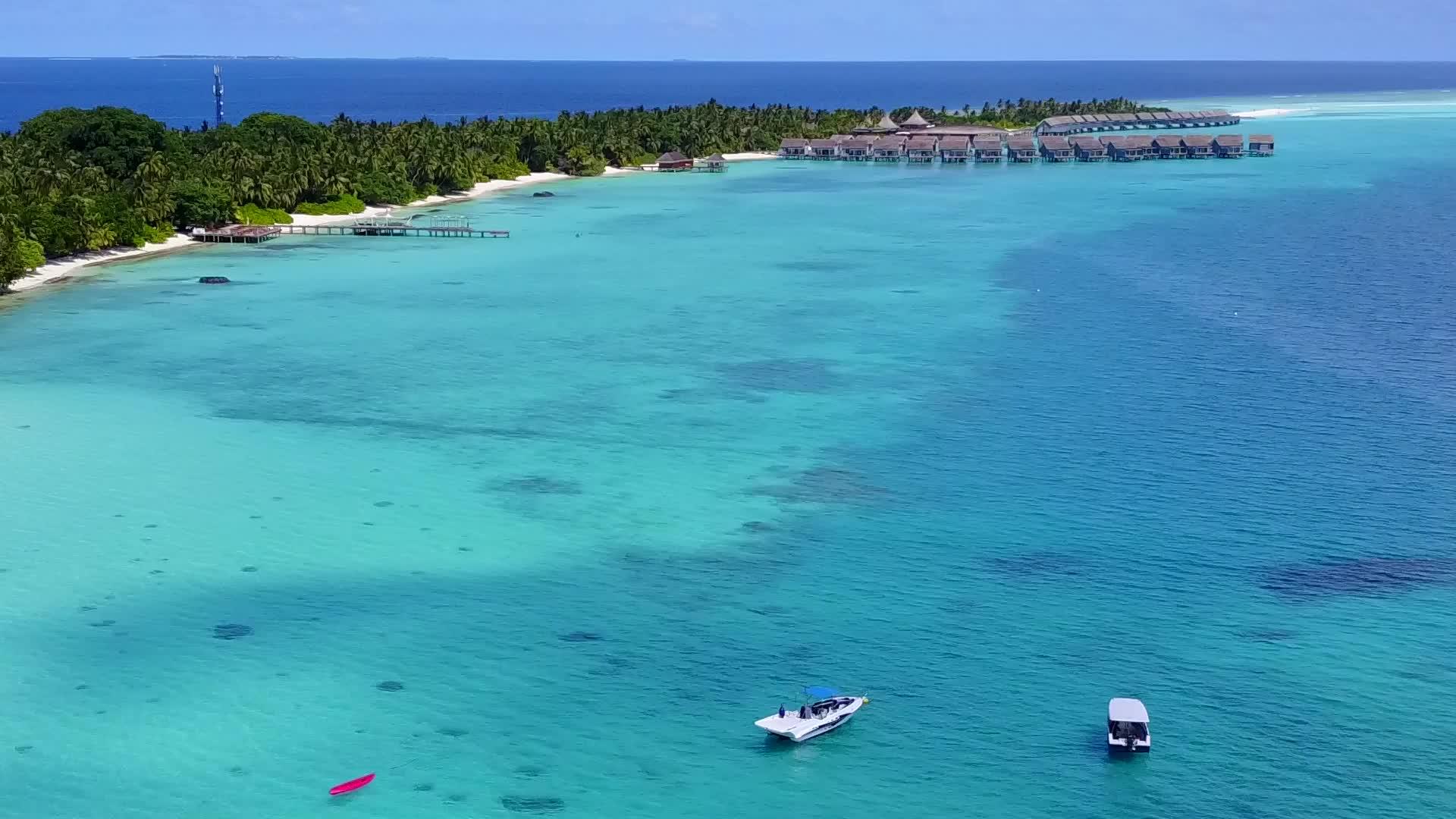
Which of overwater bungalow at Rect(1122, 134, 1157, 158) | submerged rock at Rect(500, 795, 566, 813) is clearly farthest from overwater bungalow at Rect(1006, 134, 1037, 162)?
submerged rock at Rect(500, 795, 566, 813)

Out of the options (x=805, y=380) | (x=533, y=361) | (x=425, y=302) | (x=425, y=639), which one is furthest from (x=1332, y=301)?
(x=425, y=639)

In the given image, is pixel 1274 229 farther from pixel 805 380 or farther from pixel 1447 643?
pixel 1447 643

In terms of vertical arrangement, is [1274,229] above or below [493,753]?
above

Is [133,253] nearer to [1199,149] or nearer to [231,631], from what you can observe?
[231,631]

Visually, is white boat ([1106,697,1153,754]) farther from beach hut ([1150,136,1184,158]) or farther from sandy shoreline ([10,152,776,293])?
beach hut ([1150,136,1184,158])

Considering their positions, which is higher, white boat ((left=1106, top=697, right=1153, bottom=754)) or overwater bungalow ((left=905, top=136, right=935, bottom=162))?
overwater bungalow ((left=905, top=136, right=935, bottom=162))

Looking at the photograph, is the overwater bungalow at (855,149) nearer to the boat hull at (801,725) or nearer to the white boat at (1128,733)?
the boat hull at (801,725)

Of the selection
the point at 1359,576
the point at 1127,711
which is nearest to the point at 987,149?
the point at 1359,576
